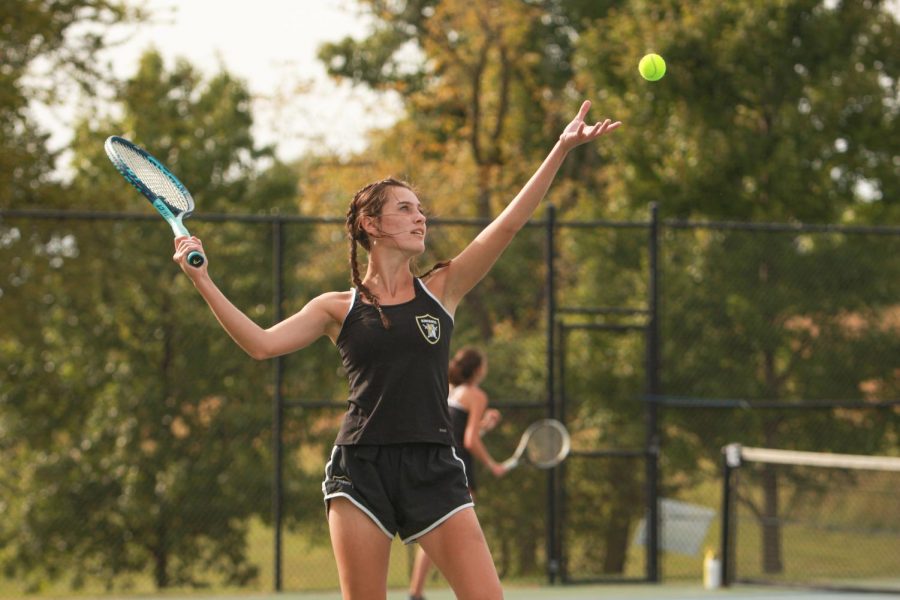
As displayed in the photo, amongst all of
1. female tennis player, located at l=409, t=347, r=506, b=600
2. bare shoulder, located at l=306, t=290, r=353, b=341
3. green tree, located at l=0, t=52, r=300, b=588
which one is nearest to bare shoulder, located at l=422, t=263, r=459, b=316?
bare shoulder, located at l=306, t=290, r=353, b=341

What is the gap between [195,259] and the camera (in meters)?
3.89

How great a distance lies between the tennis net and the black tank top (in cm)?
800

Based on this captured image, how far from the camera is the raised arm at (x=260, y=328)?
3906 mm

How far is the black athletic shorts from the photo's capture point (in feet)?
13.4

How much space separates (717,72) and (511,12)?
8.56 metres

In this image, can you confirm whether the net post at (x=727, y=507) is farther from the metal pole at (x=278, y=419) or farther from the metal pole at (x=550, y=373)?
the metal pole at (x=278, y=419)

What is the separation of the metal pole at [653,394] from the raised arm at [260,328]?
6697 mm

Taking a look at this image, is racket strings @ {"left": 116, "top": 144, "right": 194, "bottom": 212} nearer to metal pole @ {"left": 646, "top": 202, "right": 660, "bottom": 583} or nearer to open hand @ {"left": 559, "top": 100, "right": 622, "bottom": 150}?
open hand @ {"left": 559, "top": 100, "right": 622, "bottom": 150}

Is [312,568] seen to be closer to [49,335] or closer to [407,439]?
[49,335]

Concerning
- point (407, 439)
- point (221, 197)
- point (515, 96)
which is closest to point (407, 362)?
point (407, 439)

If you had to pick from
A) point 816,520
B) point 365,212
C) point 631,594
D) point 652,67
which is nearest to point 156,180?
point 365,212

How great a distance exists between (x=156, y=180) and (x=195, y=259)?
874mm

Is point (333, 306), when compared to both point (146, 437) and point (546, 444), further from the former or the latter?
point (146, 437)

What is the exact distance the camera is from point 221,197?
2133 cm
